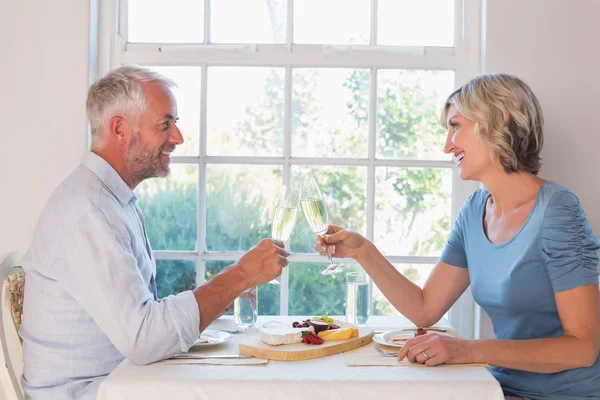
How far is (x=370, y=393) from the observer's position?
59.5 inches

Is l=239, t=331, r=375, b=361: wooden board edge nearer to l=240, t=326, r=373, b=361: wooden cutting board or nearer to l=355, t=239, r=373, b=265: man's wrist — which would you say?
l=240, t=326, r=373, b=361: wooden cutting board

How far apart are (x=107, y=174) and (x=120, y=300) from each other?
46 cm

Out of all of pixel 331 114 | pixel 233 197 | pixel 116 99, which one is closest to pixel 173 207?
pixel 233 197

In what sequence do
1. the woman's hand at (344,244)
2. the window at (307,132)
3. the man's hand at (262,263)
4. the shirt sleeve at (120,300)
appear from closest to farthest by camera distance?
the shirt sleeve at (120,300), the man's hand at (262,263), the woman's hand at (344,244), the window at (307,132)

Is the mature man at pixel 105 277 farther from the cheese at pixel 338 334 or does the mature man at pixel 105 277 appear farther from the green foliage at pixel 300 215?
the green foliage at pixel 300 215

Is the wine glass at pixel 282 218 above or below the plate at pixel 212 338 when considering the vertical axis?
above

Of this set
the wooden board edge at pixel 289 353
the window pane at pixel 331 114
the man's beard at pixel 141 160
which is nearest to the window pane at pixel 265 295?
the window pane at pixel 331 114

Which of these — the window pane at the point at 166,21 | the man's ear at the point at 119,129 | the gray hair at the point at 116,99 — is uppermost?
the window pane at the point at 166,21

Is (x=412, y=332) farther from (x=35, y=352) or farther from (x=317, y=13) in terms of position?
(x=317, y=13)

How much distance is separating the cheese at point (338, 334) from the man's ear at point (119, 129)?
0.83 m

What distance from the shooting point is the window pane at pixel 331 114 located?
2865 mm

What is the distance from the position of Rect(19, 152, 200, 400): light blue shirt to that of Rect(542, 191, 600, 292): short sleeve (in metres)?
0.96

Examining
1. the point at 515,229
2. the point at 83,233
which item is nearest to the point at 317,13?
the point at 515,229

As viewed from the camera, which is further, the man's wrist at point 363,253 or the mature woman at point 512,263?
the man's wrist at point 363,253
